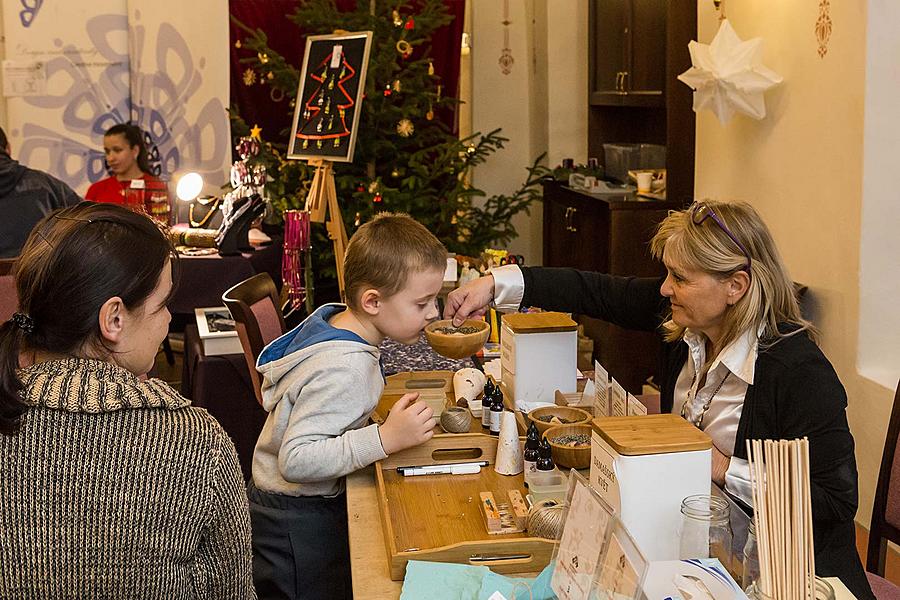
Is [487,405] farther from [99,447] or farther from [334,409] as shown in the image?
[99,447]

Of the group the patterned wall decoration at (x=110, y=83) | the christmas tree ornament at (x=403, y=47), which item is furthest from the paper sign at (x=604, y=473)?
the patterned wall decoration at (x=110, y=83)

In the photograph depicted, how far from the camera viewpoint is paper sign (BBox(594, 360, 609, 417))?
6.81 feet

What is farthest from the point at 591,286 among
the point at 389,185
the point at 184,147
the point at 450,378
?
the point at 184,147

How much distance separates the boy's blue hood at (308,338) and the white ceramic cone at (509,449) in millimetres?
330

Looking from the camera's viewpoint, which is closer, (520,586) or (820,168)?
(520,586)

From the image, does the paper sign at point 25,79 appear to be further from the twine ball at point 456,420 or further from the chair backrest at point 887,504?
the chair backrest at point 887,504

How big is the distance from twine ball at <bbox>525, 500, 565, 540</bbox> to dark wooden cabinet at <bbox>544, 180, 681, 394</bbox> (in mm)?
3547

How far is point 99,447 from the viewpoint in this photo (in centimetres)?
134

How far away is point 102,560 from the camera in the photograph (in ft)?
4.50

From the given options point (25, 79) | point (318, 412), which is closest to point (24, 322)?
point (318, 412)

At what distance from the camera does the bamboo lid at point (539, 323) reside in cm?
236

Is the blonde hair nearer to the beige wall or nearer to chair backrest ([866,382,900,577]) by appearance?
chair backrest ([866,382,900,577])

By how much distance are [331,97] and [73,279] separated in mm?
3816

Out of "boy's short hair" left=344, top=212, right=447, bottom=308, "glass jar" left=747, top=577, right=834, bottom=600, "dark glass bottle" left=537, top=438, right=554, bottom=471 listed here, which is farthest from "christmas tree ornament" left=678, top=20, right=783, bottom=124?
"glass jar" left=747, top=577, right=834, bottom=600
